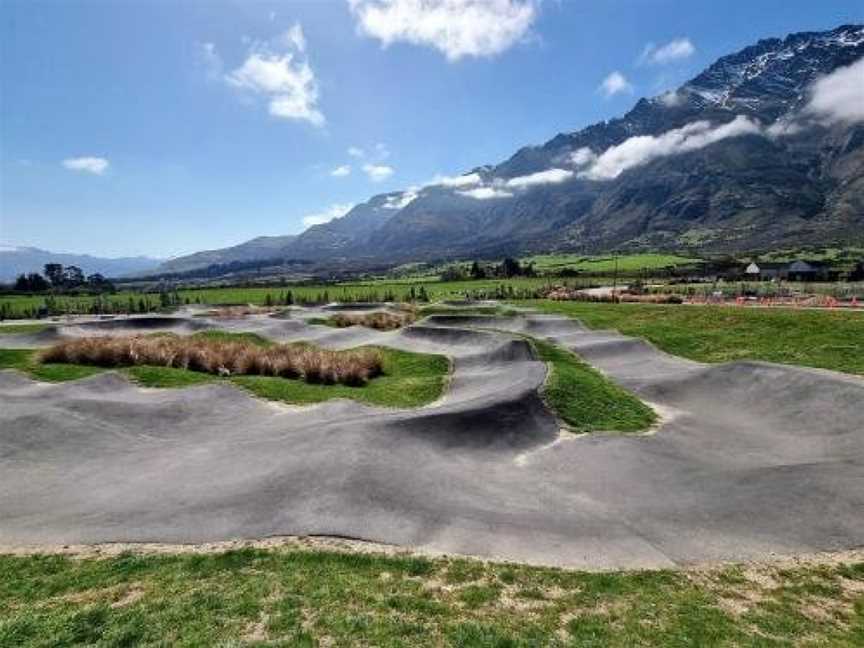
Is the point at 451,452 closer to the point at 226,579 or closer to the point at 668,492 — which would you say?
the point at 668,492

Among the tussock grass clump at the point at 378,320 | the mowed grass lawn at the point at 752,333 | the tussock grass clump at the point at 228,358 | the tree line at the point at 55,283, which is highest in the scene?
the tree line at the point at 55,283

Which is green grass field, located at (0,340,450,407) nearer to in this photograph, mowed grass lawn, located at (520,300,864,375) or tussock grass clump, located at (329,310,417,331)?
mowed grass lawn, located at (520,300,864,375)

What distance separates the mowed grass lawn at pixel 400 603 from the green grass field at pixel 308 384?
15.3 m

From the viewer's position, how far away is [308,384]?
32.1m

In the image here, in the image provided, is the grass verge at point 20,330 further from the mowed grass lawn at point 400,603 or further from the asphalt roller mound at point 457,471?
the mowed grass lawn at point 400,603

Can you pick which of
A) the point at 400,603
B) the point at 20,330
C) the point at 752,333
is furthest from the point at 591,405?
the point at 20,330

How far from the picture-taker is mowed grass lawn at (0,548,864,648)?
1008cm

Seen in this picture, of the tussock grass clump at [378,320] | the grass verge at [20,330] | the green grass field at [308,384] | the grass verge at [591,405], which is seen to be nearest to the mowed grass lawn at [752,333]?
the grass verge at [591,405]

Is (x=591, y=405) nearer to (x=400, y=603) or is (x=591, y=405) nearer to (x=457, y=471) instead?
(x=457, y=471)

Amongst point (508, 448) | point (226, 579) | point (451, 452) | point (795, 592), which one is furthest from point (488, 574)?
point (508, 448)

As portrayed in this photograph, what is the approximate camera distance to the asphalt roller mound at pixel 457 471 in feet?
47.9

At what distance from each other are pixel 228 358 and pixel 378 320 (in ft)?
87.2

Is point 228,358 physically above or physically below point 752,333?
above

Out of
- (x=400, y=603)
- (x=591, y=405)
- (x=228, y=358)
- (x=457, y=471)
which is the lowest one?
(x=591, y=405)
